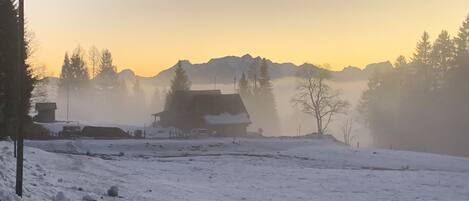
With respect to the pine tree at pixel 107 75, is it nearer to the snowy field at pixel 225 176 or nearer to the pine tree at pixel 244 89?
the pine tree at pixel 244 89

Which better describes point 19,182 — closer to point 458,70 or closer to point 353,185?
point 353,185

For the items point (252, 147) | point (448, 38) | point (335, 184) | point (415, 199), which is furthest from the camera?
point (448, 38)

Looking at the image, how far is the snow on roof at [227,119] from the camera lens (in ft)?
274

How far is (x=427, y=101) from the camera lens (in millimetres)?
83688

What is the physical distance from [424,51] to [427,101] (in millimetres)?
10671

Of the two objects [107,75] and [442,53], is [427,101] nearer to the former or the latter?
[442,53]

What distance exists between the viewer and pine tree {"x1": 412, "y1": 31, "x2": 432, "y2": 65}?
292 feet

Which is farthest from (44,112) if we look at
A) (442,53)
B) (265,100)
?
(442,53)

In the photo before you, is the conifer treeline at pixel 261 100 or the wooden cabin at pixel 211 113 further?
the conifer treeline at pixel 261 100

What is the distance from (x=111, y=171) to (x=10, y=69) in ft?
34.1

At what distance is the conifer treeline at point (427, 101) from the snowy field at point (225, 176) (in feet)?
87.6

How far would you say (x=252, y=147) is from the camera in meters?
59.8

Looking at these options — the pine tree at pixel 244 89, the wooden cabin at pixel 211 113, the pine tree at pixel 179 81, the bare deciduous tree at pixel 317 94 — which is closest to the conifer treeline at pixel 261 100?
the pine tree at pixel 244 89

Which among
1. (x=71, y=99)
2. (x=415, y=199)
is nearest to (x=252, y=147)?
(x=415, y=199)
